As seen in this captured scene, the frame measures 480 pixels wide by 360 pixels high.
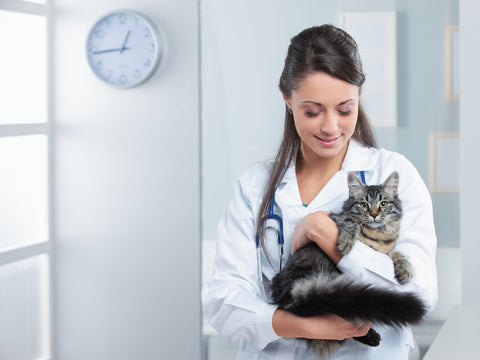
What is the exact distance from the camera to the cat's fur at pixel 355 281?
45.3 inches

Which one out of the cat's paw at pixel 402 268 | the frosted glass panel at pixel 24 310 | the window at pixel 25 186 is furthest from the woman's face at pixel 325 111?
the frosted glass panel at pixel 24 310

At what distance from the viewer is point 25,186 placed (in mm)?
2959

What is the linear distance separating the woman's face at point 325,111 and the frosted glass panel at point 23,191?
1.94 metres

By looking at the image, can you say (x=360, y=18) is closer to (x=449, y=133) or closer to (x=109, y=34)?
(x=449, y=133)

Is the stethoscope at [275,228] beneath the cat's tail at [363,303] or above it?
above

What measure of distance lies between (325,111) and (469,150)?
3.80ft

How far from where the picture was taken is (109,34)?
2.84 m

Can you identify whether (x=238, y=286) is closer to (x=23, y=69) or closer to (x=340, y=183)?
(x=340, y=183)

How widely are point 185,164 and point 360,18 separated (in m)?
0.98

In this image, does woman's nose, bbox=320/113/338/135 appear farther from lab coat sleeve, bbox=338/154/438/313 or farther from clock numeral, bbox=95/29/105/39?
clock numeral, bbox=95/29/105/39

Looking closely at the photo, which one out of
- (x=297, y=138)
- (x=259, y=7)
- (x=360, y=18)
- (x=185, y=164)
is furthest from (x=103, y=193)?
(x=297, y=138)

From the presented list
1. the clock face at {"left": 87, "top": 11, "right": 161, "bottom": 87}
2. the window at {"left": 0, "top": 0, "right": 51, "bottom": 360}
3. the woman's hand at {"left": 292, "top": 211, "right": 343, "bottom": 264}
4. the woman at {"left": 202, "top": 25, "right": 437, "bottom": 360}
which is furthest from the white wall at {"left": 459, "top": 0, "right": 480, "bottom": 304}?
the window at {"left": 0, "top": 0, "right": 51, "bottom": 360}

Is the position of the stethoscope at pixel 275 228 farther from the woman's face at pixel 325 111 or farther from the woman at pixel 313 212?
the woman's face at pixel 325 111

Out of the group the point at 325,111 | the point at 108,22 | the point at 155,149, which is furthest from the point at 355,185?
the point at 108,22
